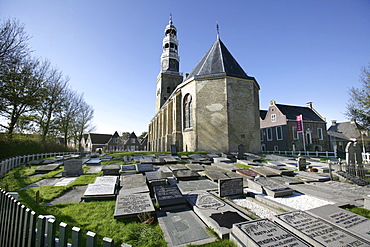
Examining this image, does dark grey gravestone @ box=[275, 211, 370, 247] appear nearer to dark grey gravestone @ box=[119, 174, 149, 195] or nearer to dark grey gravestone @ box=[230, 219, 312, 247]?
dark grey gravestone @ box=[230, 219, 312, 247]

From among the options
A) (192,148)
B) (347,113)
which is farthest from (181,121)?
(347,113)

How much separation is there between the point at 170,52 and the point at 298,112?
1034 inches

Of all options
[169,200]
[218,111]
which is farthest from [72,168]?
[218,111]

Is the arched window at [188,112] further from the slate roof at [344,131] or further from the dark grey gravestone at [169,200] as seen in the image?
the slate roof at [344,131]

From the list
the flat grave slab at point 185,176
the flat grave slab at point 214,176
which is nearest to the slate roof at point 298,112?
the flat grave slab at point 214,176

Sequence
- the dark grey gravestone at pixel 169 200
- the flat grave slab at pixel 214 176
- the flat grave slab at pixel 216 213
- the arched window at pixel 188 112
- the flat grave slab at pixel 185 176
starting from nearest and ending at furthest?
the flat grave slab at pixel 216 213, the dark grey gravestone at pixel 169 200, the flat grave slab at pixel 214 176, the flat grave slab at pixel 185 176, the arched window at pixel 188 112

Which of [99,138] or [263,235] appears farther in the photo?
[99,138]

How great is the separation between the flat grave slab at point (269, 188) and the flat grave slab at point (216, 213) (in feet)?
6.56

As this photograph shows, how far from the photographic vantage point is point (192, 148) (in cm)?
1931

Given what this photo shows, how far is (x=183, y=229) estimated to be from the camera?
354 cm

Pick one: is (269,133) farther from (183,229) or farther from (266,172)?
(183,229)

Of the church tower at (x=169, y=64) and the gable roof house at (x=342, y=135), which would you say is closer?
the gable roof house at (x=342, y=135)

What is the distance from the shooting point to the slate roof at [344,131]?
3212 centimetres

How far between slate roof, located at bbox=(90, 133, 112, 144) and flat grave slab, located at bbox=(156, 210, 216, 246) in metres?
51.1
